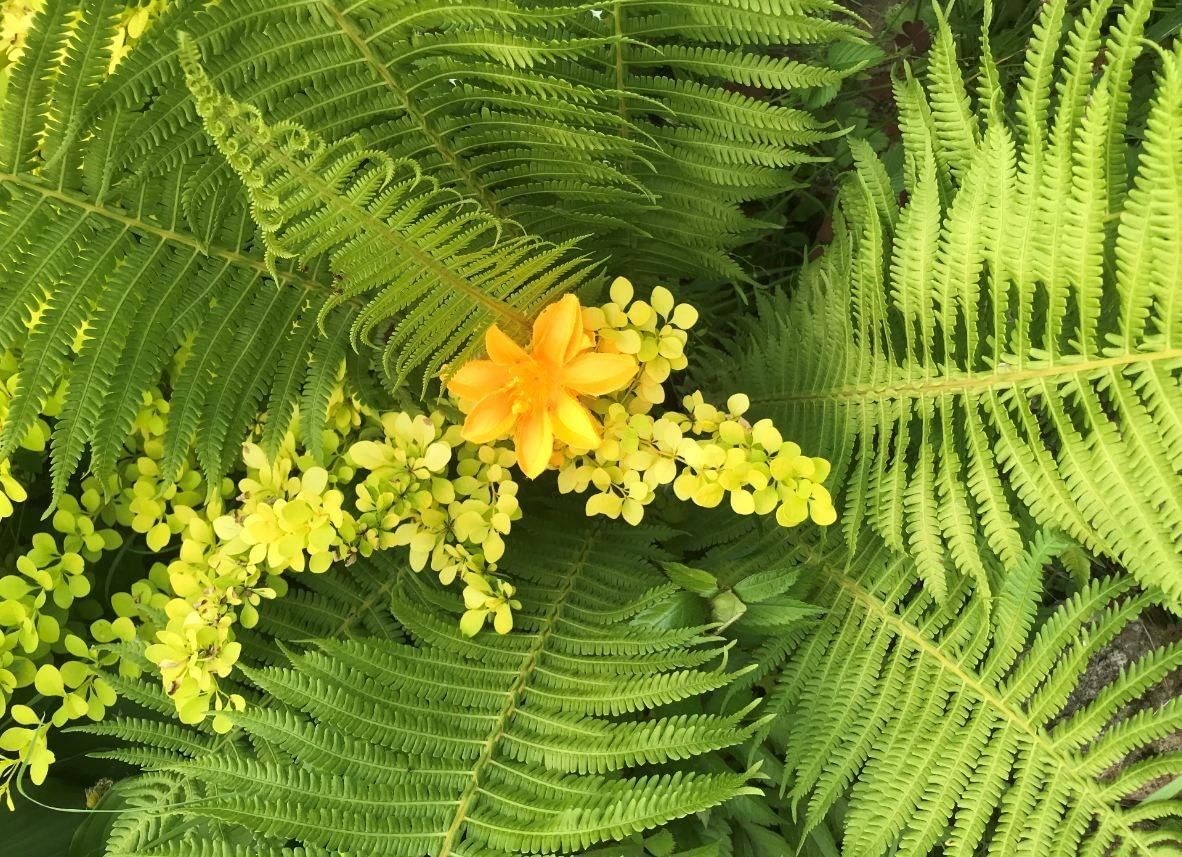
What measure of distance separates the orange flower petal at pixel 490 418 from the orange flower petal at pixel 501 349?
4 cm

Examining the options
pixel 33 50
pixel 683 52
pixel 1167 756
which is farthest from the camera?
pixel 683 52

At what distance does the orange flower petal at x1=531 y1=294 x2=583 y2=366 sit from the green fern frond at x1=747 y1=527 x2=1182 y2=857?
1.81 feet

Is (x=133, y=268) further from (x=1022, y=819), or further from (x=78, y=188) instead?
(x=1022, y=819)

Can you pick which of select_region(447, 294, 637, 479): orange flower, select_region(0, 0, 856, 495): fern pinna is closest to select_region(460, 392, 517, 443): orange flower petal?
select_region(447, 294, 637, 479): orange flower

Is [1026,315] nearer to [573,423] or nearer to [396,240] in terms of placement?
[573,423]

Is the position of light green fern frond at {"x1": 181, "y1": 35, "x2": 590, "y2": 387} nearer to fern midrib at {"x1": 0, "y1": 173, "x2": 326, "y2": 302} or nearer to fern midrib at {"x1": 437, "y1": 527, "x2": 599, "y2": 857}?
fern midrib at {"x1": 0, "y1": 173, "x2": 326, "y2": 302}

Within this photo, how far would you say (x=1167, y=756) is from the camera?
40.2 inches

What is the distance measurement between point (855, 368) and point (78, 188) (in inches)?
38.8

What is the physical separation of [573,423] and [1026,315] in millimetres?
500

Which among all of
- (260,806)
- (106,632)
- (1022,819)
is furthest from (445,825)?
(1022,819)

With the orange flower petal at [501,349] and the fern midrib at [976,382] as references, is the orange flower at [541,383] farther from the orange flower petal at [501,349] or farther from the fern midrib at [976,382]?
the fern midrib at [976,382]

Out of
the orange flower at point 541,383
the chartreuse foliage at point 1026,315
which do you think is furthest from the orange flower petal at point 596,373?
the chartreuse foliage at point 1026,315

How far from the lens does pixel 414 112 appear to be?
1.07 m

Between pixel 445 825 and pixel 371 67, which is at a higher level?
pixel 371 67
